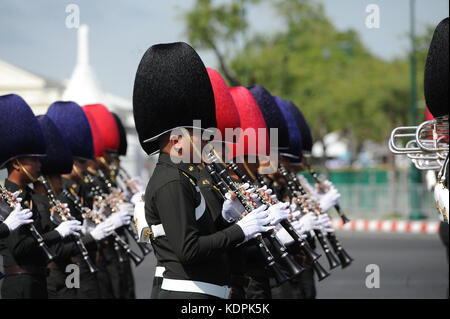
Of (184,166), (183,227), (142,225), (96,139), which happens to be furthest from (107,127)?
(183,227)

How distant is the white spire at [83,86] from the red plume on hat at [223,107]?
19.9 feet

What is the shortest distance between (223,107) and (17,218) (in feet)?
5.00

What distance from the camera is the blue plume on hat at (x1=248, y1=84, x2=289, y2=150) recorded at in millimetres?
6191

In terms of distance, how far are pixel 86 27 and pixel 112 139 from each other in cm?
454

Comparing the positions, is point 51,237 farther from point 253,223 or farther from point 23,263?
point 253,223

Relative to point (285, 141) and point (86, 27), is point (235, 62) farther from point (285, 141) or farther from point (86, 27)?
point (285, 141)

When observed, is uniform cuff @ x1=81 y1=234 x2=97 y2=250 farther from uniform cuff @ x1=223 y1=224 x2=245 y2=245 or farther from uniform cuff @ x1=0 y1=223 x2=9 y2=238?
uniform cuff @ x1=223 y1=224 x2=245 y2=245

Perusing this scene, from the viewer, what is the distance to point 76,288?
238 inches

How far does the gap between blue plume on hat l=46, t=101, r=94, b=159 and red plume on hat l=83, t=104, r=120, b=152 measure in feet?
3.24

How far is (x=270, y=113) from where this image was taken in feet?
20.5

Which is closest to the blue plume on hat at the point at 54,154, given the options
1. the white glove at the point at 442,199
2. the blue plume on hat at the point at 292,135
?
the blue plume on hat at the point at 292,135

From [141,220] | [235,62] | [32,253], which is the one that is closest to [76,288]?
[32,253]

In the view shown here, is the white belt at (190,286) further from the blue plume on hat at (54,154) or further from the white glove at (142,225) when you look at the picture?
the blue plume on hat at (54,154)

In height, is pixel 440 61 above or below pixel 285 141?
above
